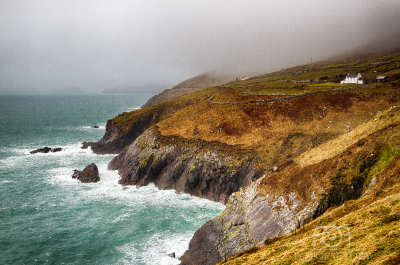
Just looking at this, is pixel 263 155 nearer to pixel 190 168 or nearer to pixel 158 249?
pixel 190 168

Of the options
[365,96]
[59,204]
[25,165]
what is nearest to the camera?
[59,204]

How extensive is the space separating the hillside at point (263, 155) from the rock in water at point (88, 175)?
593cm

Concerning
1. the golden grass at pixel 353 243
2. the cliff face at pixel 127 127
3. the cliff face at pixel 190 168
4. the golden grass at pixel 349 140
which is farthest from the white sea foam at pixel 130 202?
the golden grass at pixel 349 140

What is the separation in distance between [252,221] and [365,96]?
50204 millimetres

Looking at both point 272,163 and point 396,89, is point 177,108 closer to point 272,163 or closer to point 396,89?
point 272,163

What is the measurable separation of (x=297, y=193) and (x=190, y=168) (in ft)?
81.8

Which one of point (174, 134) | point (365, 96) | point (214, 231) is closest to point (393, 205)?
point (214, 231)

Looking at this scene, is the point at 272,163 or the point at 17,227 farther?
the point at 272,163

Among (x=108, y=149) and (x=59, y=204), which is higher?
(x=108, y=149)

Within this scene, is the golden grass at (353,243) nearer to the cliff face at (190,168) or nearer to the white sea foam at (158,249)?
the white sea foam at (158,249)

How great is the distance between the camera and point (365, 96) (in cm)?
6066

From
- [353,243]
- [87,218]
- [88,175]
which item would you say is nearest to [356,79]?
[353,243]

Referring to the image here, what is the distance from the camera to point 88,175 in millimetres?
58000

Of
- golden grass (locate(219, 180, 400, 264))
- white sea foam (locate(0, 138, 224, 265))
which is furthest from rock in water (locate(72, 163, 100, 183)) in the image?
golden grass (locate(219, 180, 400, 264))
